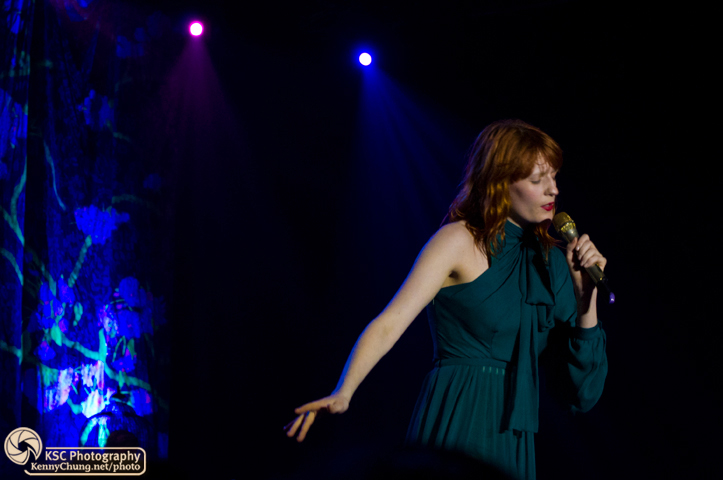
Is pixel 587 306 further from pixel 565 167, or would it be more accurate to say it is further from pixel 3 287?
pixel 3 287

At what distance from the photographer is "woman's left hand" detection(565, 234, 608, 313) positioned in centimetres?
159

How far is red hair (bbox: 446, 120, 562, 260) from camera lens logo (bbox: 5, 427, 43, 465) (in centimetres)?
264

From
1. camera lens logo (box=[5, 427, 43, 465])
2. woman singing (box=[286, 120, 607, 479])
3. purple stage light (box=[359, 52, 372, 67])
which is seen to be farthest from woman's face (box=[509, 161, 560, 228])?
purple stage light (box=[359, 52, 372, 67])

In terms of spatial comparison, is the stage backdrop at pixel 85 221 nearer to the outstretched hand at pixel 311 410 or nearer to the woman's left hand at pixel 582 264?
the outstretched hand at pixel 311 410

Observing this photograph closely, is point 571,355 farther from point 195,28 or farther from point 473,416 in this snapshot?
point 195,28

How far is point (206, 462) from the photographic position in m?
4.10

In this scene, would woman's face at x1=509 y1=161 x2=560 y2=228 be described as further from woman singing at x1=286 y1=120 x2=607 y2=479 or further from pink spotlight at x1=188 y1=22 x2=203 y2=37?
pink spotlight at x1=188 y1=22 x2=203 y2=37

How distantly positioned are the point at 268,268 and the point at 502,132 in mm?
2930

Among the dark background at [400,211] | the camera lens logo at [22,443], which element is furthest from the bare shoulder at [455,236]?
the camera lens logo at [22,443]

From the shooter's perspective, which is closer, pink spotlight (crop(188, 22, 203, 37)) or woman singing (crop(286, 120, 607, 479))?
woman singing (crop(286, 120, 607, 479))

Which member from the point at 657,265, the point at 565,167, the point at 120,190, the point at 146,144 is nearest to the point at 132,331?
the point at 120,190

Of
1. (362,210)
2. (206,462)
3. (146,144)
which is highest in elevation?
(146,144)

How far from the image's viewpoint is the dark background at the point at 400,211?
11.0ft

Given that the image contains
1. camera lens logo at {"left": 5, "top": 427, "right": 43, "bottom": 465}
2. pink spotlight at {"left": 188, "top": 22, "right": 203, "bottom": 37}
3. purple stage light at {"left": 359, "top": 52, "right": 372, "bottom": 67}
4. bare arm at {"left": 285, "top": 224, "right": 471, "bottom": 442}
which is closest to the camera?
bare arm at {"left": 285, "top": 224, "right": 471, "bottom": 442}
